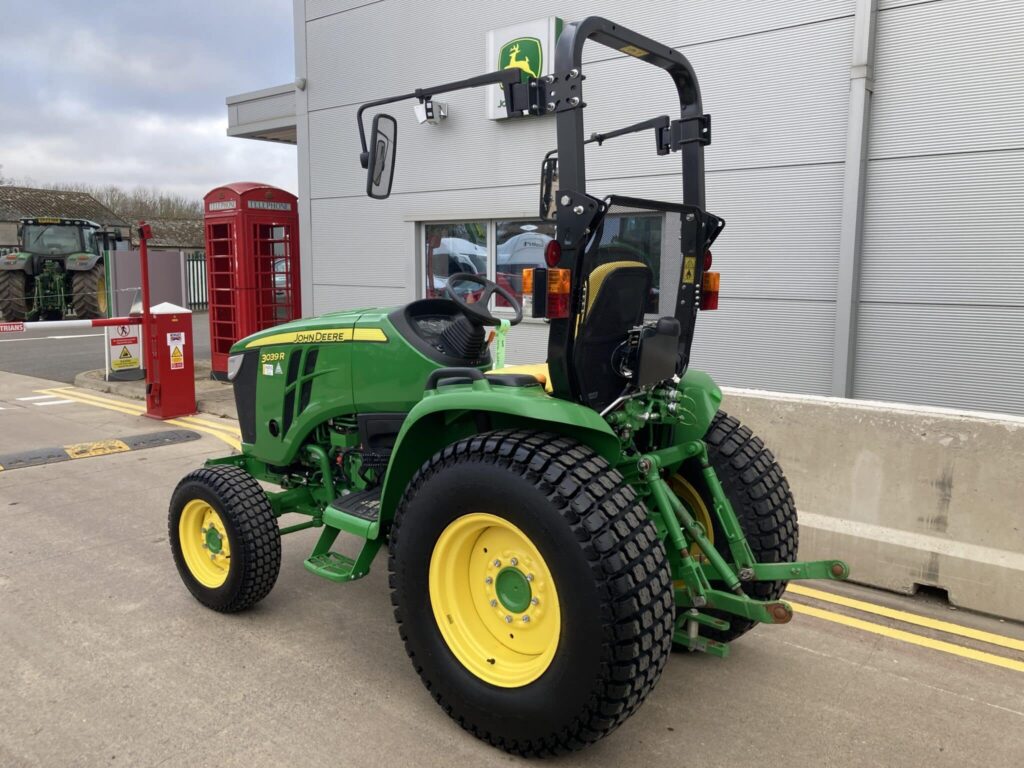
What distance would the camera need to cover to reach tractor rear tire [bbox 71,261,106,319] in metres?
20.3

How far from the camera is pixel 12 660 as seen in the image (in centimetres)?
345

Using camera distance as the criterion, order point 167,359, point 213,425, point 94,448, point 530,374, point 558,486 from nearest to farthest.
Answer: point 558,486
point 530,374
point 94,448
point 213,425
point 167,359

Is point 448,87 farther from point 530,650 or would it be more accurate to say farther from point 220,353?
point 220,353

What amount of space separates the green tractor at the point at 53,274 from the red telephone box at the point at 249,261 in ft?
36.0

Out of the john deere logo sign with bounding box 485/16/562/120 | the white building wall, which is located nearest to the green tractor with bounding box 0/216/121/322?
the white building wall

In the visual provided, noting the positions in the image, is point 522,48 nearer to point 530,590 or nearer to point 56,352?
point 530,590

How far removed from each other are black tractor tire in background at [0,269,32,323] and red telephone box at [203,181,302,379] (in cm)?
1115

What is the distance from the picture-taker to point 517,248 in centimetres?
895

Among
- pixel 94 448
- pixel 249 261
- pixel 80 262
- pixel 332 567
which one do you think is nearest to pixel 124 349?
pixel 249 261

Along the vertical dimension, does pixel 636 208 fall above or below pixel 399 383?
above

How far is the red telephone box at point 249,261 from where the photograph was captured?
410 inches

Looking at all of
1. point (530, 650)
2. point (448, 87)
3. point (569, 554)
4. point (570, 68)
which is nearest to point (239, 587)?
point (530, 650)

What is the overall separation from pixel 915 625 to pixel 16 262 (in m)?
21.7

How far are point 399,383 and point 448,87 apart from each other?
4.22 ft
